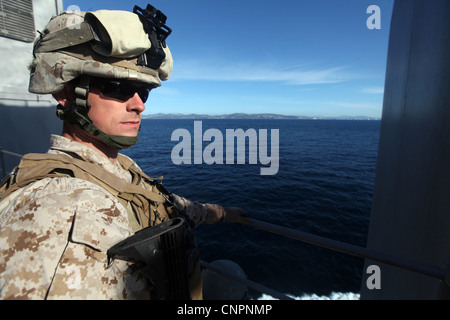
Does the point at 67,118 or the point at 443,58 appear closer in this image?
the point at 67,118

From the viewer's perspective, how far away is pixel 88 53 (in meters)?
1.44

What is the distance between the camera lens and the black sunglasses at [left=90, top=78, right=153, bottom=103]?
4.74ft

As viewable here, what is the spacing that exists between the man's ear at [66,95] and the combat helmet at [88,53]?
46mm

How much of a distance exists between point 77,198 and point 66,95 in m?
1.01

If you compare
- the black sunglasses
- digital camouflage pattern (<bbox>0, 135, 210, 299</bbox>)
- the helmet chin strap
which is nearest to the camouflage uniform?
digital camouflage pattern (<bbox>0, 135, 210, 299</bbox>)

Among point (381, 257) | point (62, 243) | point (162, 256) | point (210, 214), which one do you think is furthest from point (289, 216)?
point (62, 243)

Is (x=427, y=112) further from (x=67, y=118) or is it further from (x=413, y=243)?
(x=67, y=118)

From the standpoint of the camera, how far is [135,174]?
1.96 m

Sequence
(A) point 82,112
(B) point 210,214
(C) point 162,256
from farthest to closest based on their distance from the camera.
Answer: (B) point 210,214
(A) point 82,112
(C) point 162,256

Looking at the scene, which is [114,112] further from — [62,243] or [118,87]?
[62,243]
